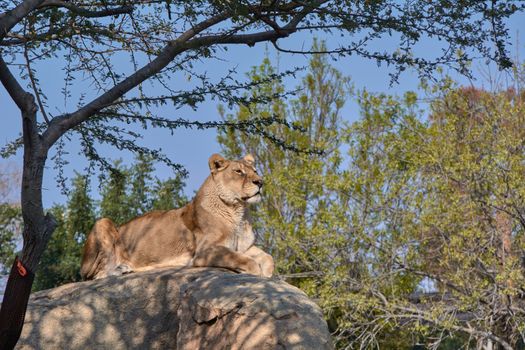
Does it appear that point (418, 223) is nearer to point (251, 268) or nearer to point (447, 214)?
point (447, 214)

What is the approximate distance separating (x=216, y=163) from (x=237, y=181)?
1.08 ft

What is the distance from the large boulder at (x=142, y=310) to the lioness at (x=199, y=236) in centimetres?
17

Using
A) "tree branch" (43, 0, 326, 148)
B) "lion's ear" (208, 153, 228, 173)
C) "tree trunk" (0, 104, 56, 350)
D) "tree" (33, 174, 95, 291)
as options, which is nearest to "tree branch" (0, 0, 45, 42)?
"tree trunk" (0, 104, 56, 350)

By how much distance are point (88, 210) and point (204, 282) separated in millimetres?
12522

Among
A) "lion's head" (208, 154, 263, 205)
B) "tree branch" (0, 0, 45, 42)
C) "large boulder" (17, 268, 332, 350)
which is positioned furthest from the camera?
"lion's head" (208, 154, 263, 205)

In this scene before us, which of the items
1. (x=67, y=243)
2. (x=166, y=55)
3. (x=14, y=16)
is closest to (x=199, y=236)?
(x=166, y=55)

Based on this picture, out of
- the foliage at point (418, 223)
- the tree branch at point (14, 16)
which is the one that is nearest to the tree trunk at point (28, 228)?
the tree branch at point (14, 16)

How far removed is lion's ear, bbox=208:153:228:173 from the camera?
8.84 meters

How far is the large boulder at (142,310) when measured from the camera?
7.96 meters

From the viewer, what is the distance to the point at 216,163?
8867mm

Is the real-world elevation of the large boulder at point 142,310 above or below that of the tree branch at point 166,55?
below

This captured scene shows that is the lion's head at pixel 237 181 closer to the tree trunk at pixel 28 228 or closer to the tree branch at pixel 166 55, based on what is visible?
the tree branch at pixel 166 55

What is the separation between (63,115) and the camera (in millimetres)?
7465

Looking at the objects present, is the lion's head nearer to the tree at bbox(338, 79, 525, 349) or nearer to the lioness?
the lioness
